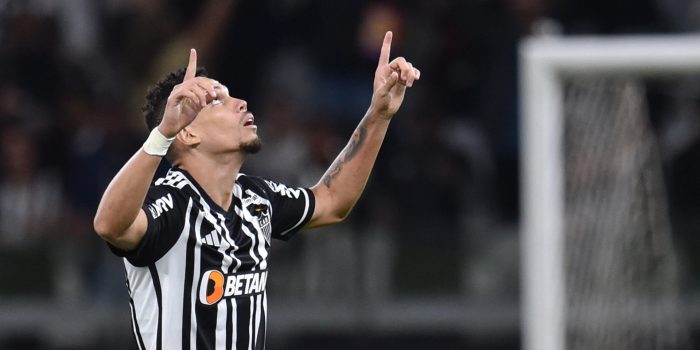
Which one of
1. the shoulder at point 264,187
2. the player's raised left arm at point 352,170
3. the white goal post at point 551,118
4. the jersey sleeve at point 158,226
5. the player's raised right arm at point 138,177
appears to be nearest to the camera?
the player's raised right arm at point 138,177

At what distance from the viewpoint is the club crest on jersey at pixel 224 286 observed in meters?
4.45

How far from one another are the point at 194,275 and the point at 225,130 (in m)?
0.56

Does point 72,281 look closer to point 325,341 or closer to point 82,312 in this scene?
point 82,312

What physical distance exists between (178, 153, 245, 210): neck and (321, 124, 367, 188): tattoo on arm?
57 centimetres

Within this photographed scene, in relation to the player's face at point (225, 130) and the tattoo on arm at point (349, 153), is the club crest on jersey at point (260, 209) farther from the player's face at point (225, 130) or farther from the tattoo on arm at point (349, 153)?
the tattoo on arm at point (349, 153)

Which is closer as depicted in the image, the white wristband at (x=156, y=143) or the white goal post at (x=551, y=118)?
the white wristband at (x=156, y=143)

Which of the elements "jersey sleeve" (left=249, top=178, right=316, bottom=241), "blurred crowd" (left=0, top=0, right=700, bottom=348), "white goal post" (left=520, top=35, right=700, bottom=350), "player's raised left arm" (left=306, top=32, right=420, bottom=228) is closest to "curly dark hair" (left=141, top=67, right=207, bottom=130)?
"jersey sleeve" (left=249, top=178, right=316, bottom=241)

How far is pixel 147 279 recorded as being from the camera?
4.40 m

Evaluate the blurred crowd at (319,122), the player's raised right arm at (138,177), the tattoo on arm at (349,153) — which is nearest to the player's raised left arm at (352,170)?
the tattoo on arm at (349,153)

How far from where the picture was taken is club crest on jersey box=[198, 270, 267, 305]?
4453 mm

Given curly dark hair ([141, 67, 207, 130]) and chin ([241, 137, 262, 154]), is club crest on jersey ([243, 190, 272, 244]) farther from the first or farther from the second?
curly dark hair ([141, 67, 207, 130])

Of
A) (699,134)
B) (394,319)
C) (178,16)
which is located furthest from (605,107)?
(178,16)

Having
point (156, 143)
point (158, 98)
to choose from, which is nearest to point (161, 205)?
point (156, 143)

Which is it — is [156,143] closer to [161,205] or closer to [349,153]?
[161,205]
